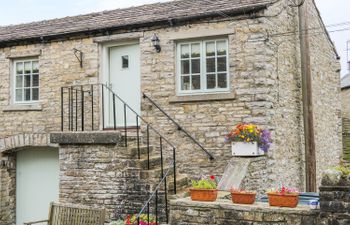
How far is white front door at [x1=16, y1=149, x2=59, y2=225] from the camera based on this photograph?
1239 cm

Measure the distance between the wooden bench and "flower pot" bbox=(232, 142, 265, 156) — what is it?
301 cm

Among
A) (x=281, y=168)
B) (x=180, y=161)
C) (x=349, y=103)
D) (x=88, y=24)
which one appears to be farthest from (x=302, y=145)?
(x=349, y=103)

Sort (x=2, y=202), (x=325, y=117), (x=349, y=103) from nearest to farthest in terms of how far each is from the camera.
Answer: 1. (x=2, y=202)
2. (x=325, y=117)
3. (x=349, y=103)

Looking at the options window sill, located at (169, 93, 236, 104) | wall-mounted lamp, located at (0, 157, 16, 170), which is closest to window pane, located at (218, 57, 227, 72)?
window sill, located at (169, 93, 236, 104)

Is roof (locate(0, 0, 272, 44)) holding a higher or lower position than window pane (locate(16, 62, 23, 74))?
higher

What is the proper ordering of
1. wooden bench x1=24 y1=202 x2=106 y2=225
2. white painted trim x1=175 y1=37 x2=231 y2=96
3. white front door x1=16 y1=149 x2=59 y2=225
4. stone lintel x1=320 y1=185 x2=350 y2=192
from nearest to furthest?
stone lintel x1=320 y1=185 x2=350 y2=192 → wooden bench x1=24 y1=202 x2=106 y2=225 → white painted trim x1=175 y1=37 x2=231 y2=96 → white front door x1=16 y1=149 x2=59 y2=225

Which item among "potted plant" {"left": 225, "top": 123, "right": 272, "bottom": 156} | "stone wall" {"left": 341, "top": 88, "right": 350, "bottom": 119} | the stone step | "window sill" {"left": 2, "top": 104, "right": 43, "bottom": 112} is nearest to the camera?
the stone step

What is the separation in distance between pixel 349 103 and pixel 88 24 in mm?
15413

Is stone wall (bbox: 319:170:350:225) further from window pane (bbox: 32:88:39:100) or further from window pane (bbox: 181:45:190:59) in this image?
window pane (bbox: 32:88:39:100)

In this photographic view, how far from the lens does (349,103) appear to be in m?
22.7

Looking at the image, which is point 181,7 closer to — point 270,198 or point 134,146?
point 134,146

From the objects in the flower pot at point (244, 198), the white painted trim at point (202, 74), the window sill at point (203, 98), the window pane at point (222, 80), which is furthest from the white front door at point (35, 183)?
the flower pot at point (244, 198)

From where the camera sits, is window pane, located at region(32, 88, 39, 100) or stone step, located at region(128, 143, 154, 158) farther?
window pane, located at region(32, 88, 39, 100)

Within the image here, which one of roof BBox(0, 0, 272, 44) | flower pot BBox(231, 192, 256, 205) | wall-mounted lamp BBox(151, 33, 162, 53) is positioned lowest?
flower pot BBox(231, 192, 256, 205)
